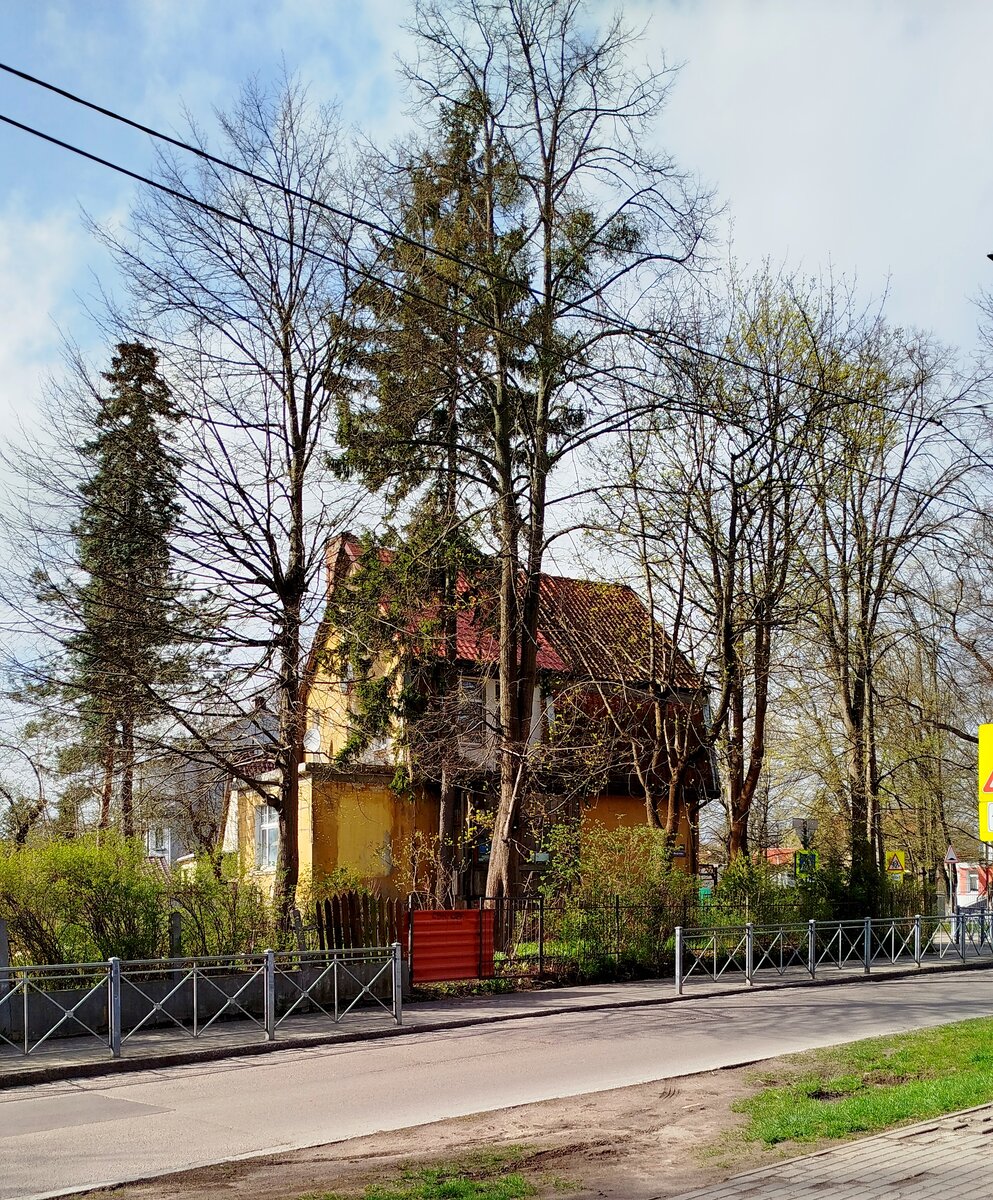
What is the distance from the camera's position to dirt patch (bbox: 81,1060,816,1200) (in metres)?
7.49

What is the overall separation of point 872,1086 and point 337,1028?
7161 millimetres

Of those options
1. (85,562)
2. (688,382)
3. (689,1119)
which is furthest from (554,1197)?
(688,382)

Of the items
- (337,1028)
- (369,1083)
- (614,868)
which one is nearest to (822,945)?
(614,868)

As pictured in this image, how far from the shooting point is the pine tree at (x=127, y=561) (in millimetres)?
17953

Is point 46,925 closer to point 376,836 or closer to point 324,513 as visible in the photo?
point 324,513

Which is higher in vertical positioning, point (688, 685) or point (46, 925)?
point (688, 685)

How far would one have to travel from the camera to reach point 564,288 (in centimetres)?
2291

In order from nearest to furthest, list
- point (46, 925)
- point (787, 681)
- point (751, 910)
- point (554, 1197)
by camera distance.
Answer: point (554, 1197) < point (46, 925) < point (751, 910) < point (787, 681)

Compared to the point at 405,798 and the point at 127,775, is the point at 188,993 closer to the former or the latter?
the point at 127,775

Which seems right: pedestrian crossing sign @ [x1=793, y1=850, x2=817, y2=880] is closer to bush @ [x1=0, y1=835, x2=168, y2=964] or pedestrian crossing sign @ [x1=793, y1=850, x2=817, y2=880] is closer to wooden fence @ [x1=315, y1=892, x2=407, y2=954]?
wooden fence @ [x1=315, y1=892, x2=407, y2=954]

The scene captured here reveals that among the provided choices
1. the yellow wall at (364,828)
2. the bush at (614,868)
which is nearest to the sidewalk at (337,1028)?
the bush at (614,868)

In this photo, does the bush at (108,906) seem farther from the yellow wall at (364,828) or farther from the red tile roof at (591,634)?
the yellow wall at (364,828)

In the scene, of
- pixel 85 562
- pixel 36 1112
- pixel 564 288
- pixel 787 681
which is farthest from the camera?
pixel 787 681

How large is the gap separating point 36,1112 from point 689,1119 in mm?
5706
